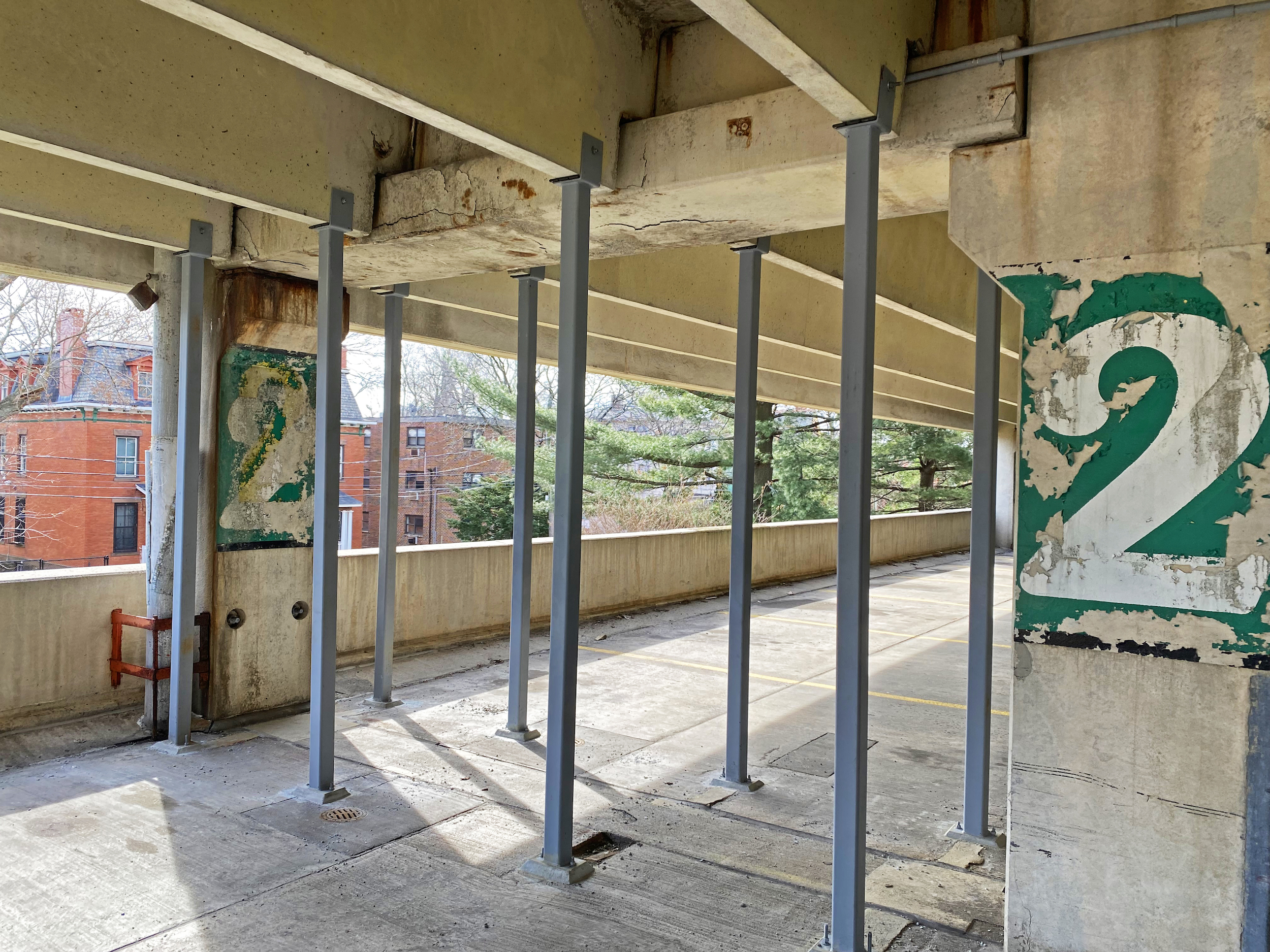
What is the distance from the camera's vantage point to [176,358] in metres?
6.95

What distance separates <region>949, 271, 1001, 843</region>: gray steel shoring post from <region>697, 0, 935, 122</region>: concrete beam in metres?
1.56

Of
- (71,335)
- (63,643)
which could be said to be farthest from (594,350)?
(71,335)

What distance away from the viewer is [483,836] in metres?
5.02

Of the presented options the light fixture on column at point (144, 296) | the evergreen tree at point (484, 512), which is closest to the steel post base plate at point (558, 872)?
the light fixture on column at point (144, 296)

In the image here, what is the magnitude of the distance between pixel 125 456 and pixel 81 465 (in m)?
1.45

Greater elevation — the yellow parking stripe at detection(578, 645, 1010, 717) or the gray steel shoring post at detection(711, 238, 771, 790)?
the gray steel shoring post at detection(711, 238, 771, 790)

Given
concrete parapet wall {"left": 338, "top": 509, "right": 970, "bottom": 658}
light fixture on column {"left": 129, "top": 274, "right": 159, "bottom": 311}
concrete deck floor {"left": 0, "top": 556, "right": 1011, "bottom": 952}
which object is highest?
light fixture on column {"left": 129, "top": 274, "right": 159, "bottom": 311}

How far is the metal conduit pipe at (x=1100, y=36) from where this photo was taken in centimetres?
335

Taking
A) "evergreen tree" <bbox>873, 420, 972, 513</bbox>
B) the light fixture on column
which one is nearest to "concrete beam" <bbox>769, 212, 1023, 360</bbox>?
the light fixture on column

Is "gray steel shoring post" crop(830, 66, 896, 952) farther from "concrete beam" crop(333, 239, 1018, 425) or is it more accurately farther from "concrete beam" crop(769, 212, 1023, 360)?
"concrete beam" crop(333, 239, 1018, 425)

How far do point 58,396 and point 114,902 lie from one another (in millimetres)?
27475

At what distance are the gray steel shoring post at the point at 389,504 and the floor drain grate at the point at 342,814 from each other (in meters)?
2.31

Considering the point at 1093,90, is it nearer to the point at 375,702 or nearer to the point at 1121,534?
the point at 1121,534

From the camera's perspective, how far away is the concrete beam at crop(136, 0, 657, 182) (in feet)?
11.4
